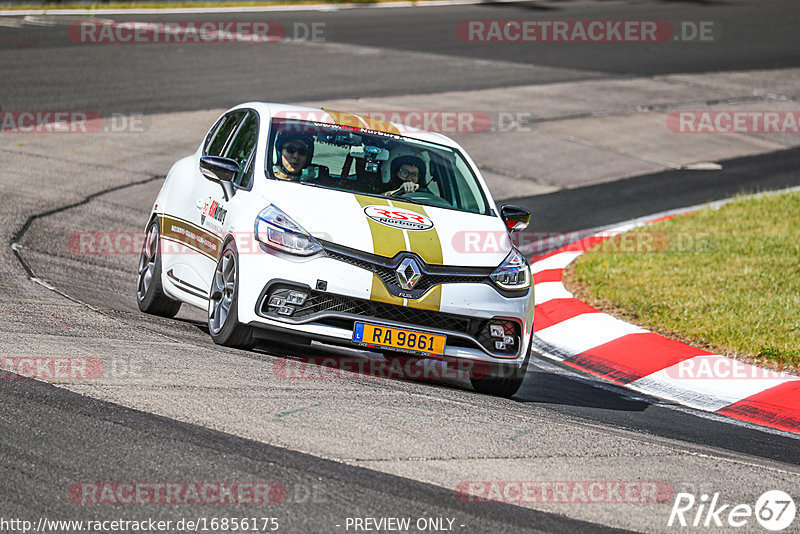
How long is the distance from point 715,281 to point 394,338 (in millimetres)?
4748

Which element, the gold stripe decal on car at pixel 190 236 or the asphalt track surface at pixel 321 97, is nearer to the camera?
the asphalt track surface at pixel 321 97

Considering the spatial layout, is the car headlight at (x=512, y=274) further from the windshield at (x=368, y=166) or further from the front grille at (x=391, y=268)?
the windshield at (x=368, y=166)

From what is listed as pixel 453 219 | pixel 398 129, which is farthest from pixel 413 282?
pixel 398 129

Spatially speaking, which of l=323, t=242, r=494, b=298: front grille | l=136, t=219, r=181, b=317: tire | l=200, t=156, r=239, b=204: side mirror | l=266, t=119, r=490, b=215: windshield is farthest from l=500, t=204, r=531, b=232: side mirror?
l=136, t=219, r=181, b=317: tire

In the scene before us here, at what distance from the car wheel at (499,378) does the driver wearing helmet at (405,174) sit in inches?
52.5

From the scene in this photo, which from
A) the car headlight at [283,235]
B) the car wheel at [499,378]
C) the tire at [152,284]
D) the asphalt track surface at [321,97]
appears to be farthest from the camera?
the tire at [152,284]

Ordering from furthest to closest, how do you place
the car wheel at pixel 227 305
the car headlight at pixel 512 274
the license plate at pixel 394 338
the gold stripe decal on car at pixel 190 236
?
the gold stripe decal on car at pixel 190 236 < the car headlight at pixel 512 274 < the car wheel at pixel 227 305 < the license plate at pixel 394 338

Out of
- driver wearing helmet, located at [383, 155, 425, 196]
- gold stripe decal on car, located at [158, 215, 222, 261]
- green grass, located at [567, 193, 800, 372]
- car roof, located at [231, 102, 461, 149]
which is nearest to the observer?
gold stripe decal on car, located at [158, 215, 222, 261]

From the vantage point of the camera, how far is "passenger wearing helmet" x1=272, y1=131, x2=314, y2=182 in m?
7.40

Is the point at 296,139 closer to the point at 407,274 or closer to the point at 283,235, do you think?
the point at 283,235

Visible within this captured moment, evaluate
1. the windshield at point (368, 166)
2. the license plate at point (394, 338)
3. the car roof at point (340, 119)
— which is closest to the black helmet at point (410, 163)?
the windshield at point (368, 166)

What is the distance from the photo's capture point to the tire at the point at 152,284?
815cm

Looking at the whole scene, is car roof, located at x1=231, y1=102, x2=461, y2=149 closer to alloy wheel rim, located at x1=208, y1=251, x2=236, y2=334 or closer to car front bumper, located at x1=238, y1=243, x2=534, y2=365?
alloy wheel rim, located at x1=208, y1=251, x2=236, y2=334

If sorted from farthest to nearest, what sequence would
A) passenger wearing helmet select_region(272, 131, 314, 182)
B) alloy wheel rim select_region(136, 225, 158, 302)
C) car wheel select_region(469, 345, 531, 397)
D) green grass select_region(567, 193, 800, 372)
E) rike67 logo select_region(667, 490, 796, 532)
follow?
green grass select_region(567, 193, 800, 372), alloy wheel rim select_region(136, 225, 158, 302), passenger wearing helmet select_region(272, 131, 314, 182), car wheel select_region(469, 345, 531, 397), rike67 logo select_region(667, 490, 796, 532)
